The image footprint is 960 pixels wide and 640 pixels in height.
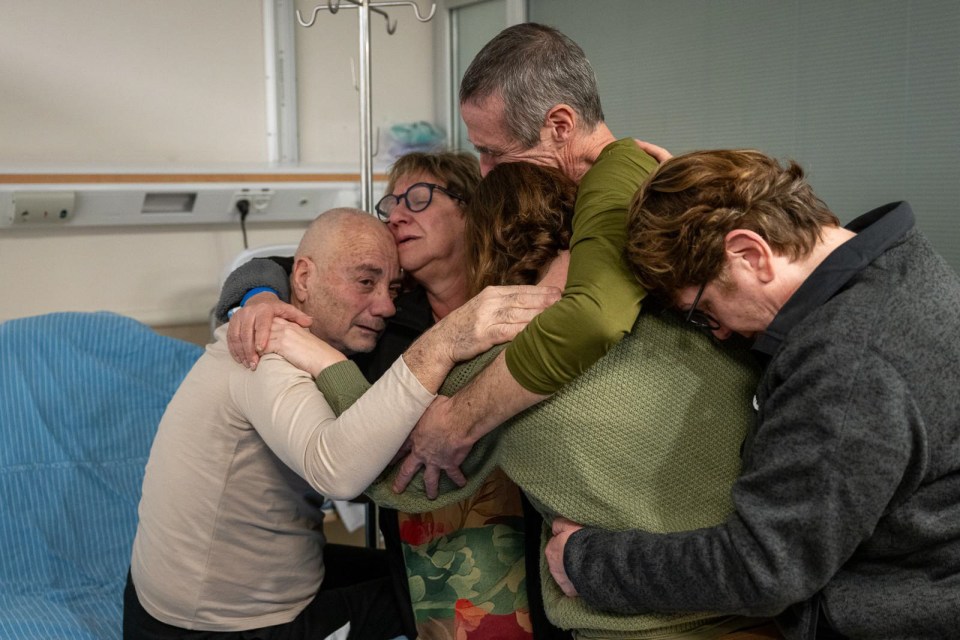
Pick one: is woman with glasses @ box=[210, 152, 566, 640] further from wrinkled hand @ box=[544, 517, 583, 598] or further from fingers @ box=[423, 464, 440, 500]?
wrinkled hand @ box=[544, 517, 583, 598]

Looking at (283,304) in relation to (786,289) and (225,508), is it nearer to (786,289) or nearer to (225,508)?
(225,508)

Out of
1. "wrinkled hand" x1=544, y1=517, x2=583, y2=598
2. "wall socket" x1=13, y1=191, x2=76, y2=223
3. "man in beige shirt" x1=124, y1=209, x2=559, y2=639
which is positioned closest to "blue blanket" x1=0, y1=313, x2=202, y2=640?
"man in beige shirt" x1=124, y1=209, x2=559, y2=639

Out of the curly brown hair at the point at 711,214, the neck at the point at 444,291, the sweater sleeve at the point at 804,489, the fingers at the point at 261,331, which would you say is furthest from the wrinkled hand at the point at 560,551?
the neck at the point at 444,291

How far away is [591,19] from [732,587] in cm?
243

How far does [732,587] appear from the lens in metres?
1.11

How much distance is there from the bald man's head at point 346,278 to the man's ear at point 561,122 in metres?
0.42

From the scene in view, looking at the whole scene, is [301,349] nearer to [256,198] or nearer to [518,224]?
[518,224]

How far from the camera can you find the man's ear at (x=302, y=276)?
180cm

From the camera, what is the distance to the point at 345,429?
1.38 m

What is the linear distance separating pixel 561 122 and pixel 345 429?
2.08ft

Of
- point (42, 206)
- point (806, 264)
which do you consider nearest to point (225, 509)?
point (806, 264)

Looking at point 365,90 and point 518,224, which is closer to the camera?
point 518,224

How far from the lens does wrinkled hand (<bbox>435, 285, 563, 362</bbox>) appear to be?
1.35m

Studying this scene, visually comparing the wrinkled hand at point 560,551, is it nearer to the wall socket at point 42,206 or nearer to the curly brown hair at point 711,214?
the curly brown hair at point 711,214
